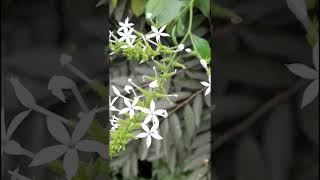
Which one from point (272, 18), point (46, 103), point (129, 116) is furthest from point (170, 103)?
point (272, 18)

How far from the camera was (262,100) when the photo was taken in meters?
0.48

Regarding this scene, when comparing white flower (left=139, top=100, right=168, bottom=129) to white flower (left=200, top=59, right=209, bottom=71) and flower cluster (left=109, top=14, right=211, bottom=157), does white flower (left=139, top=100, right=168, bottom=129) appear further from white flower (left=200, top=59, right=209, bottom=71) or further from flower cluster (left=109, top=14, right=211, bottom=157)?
white flower (left=200, top=59, right=209, bottom=71)

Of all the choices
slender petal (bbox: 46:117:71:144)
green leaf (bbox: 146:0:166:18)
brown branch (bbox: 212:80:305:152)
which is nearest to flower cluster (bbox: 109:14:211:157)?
green leaf (bbox: 146:0:166:18)

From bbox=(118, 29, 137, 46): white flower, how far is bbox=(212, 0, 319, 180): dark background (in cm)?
84

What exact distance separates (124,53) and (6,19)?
69cm

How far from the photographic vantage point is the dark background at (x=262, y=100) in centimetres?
46

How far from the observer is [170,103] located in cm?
134

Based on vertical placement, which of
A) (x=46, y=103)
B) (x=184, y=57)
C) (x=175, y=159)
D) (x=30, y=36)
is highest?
(x=30, y=36)

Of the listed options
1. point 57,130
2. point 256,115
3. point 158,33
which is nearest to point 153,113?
point 158,33

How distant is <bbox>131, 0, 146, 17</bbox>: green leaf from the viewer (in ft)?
4.18

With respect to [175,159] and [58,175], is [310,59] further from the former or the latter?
[175,159]

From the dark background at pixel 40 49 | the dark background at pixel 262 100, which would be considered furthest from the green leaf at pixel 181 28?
the dark background at pixel 262 100

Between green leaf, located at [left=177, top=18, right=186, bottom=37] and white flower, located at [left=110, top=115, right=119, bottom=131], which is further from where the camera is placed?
white flower, located at [left=110, top=115, right=119, bottom=131]

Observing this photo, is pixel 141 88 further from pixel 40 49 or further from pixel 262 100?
pixel 262 100
